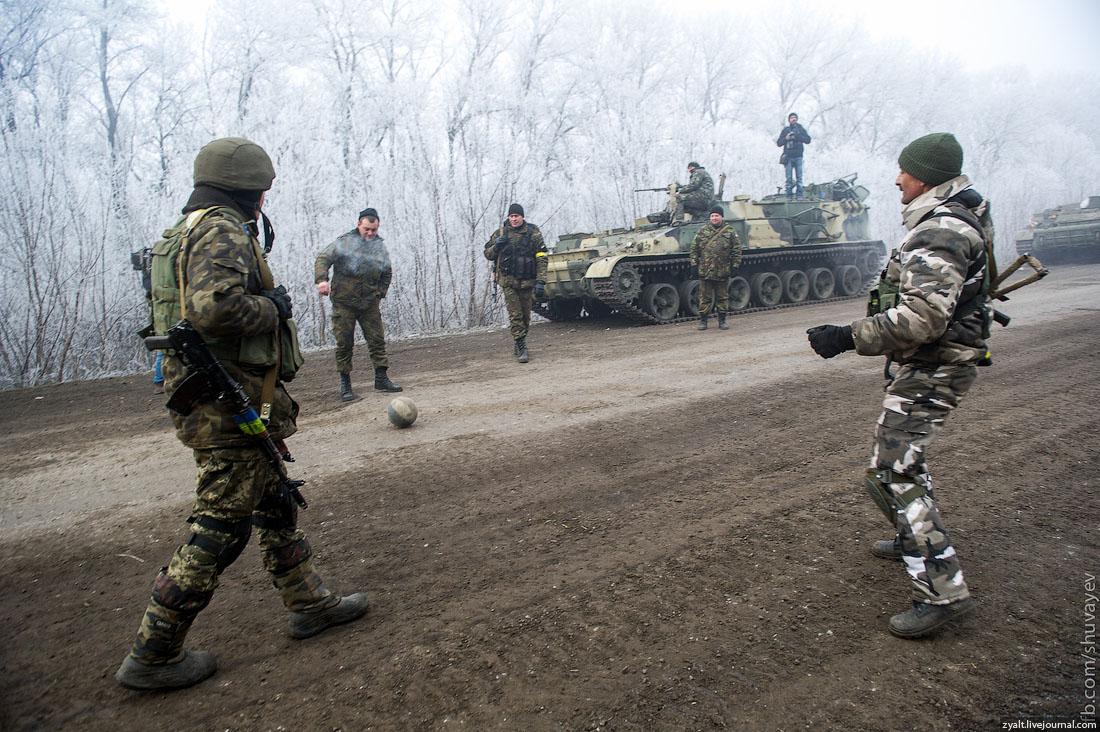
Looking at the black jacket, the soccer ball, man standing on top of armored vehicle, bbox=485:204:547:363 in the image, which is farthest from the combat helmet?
the black jacket

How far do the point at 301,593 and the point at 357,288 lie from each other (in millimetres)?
4963

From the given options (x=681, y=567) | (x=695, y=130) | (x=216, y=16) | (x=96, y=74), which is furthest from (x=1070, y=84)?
(x=681, y=567)

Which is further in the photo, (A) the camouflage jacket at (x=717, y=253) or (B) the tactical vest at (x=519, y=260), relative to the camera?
(A) the camouflage jacket at (x=717, y=253)

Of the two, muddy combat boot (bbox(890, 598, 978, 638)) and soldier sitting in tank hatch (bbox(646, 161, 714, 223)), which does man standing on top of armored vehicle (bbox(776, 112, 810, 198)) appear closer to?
soldier sitting in tank hatch (bbox(646, 161, 714, 223))

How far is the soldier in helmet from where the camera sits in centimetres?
239

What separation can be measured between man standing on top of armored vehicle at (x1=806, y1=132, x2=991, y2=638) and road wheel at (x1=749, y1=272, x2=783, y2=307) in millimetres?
11660

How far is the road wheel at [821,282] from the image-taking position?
1519cm

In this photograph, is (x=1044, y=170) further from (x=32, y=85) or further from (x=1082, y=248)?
(x=32, y=85)

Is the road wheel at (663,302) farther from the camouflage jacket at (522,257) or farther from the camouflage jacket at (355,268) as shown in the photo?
the camouflage jacket at (355,268)

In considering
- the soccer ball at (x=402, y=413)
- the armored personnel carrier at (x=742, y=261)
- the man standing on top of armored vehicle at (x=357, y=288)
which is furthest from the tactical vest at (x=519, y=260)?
the soccer ball at (x=402, y=413)

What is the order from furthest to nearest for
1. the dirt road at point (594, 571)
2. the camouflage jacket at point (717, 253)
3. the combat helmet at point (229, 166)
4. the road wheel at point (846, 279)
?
the road wheel at point (846, 279) → the camouflage jacket at point (717, 253) → the combat helmet at point (229, 166) → the dirt road at point (594, 571)

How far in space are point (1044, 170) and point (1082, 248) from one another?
66.6 feet

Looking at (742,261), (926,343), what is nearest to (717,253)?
(742,261)

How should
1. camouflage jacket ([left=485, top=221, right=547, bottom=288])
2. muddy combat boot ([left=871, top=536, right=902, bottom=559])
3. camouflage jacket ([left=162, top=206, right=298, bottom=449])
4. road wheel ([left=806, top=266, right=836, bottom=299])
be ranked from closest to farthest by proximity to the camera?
camouflage jacket ([left=162, top=206, right=298, bottom=449]) → muddy combat boot ([left=871, top=536, right=902, bottom=559]) → camouflage jacket ([left=485, top=221, right=547, bottom=288]) → road wheel ([left=806, top=266, right=836, bottom=299])
